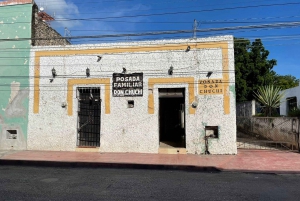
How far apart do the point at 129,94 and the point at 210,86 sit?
11.7 feet

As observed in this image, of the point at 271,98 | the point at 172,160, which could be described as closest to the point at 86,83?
the point at 172,160

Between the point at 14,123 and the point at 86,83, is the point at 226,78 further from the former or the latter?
the point at 14,123

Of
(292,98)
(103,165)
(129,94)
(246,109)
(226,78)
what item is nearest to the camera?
(103,165)

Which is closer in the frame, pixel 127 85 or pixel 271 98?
pixel 127 85

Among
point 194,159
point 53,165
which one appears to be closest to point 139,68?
point 194,159

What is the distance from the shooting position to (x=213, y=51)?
11320 millimetres

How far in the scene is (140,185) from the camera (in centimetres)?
640

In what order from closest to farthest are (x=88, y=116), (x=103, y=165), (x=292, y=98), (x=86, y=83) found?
(x=103, y=165) < (x=86, y=83) < (x=88, y=116) < (x=292, y=98)

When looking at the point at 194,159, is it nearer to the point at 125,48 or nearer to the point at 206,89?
the point at 206,89

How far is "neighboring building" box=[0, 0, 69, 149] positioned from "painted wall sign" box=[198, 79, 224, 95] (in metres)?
8.07

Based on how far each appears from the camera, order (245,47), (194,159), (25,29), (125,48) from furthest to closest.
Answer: (245,47), (25,29), (125,48), (194,159)

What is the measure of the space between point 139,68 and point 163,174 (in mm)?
5435

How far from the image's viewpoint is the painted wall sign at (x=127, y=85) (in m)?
11.8

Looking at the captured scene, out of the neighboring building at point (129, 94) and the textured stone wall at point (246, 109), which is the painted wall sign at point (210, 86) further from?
the textured stone wall at point (246, 109)
